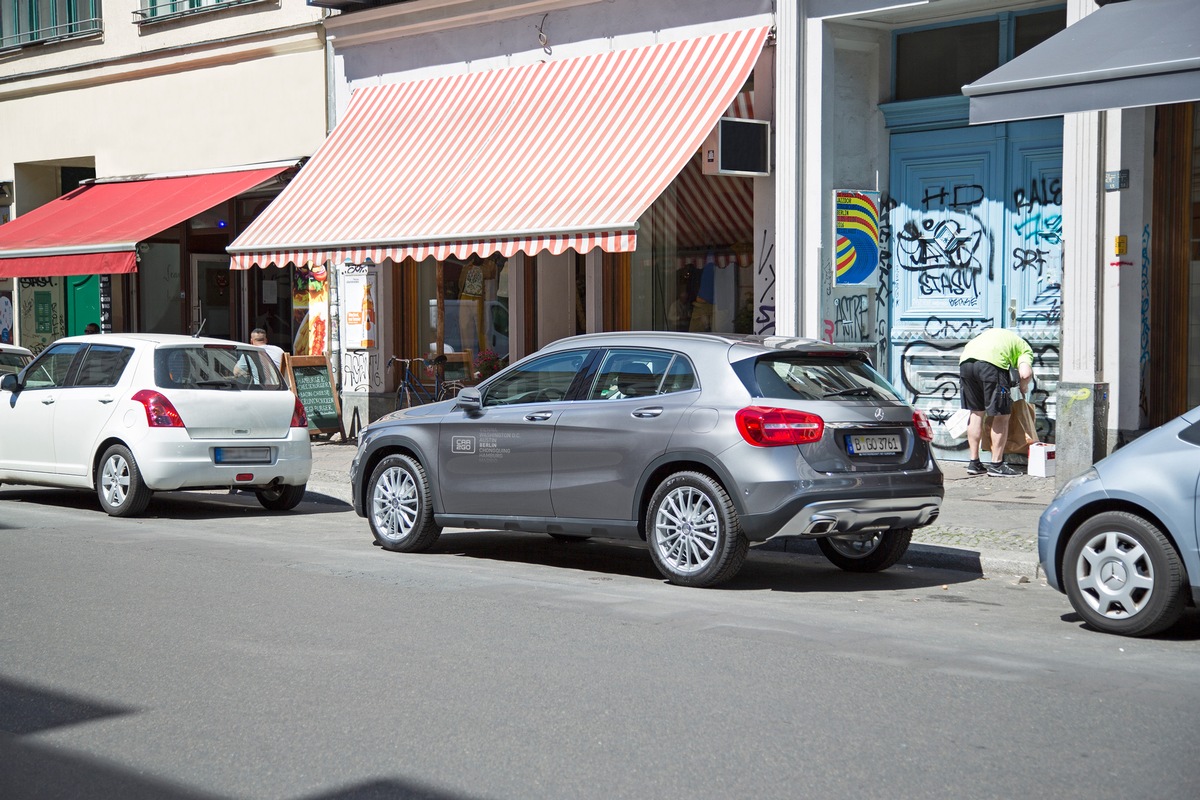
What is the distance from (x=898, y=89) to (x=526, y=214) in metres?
4.26

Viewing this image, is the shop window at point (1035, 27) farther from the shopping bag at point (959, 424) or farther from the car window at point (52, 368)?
the car window at point (52, 368)

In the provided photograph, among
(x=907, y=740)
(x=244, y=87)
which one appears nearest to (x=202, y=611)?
(x=907, y=740)

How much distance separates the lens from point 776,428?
8.41 metres

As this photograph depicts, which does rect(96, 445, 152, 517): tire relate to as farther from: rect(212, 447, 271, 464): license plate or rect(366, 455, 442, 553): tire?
rect(366, 455, 442, 553): tire

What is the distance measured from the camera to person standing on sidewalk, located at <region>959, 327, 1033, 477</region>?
44.5 feet

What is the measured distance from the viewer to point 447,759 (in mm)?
5039

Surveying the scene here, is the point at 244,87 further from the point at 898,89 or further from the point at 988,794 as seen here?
the point at 988,794

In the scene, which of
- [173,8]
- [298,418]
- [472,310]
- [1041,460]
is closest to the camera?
[298,418]

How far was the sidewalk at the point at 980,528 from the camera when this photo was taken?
32.1 feet

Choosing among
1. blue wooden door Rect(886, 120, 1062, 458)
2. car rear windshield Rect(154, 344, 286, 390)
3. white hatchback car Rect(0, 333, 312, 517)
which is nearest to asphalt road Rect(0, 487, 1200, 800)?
white hatchback car Rect(0, 333, 312, 517)

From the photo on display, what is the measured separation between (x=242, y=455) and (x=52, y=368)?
87.0 inches

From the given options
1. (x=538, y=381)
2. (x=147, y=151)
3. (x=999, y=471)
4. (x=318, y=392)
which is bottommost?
(x=999, y=471)

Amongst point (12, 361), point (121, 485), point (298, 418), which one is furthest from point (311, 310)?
point (121, 485)

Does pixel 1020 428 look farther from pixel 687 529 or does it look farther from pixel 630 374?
pixel 687 529
